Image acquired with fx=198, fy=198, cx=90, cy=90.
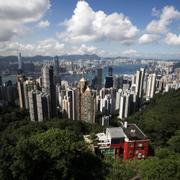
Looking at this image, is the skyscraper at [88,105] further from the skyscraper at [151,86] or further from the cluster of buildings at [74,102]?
the skyscraper at [151,86]

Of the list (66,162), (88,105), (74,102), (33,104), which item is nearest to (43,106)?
(33,104)

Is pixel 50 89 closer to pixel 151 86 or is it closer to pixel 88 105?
pixel 88 105

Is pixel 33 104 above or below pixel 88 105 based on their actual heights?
above

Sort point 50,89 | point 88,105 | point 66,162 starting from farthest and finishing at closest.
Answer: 1. point 50,89
2. point 88,105
3. point 66,162

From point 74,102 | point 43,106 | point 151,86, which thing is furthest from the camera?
point 151,86

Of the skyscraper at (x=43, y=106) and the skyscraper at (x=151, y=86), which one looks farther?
the skyscraper at (x=151, y=86)

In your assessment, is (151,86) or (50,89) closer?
(50,89)

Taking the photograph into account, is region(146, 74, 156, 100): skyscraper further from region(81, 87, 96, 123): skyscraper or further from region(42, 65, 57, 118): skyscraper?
region(42, 65, 57, 118): skyscraper

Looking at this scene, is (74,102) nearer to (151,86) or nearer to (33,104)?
(33,104)

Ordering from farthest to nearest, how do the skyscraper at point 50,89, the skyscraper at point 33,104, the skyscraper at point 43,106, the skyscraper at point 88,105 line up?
the skyscraper at point 50,89
the skyscraper at point 88,105
the skyscraper at point 33,104
the skyscraper at point 43,106

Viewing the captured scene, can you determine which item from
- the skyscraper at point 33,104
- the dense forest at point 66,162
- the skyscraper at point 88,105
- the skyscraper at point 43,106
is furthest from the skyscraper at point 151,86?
the dense forest at point 66,162

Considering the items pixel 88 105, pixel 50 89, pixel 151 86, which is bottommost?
pixel 151 86

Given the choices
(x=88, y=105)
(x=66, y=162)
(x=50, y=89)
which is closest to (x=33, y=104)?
(x=50, y=89)
